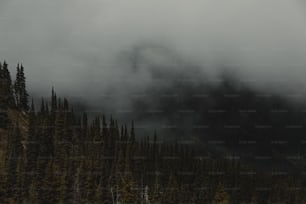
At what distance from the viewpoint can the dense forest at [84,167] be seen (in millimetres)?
85000

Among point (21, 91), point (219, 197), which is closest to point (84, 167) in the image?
point (219, 197)

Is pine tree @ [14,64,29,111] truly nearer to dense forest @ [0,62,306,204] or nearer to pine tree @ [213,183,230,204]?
dense forest @ [0,62,306,204]

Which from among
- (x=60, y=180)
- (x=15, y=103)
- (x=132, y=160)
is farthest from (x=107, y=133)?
(x=60, y=180)

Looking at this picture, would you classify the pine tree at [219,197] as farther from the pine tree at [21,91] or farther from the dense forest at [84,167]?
the pine tree at [21,91]

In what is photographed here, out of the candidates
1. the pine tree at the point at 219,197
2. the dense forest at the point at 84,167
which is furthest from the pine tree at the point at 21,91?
the pine tree at the point at 219,197

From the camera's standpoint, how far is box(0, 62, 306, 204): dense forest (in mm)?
85000

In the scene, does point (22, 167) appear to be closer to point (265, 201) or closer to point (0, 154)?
Result: point (0, 154)

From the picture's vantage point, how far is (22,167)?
89.6m

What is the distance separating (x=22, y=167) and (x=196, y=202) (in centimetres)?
2963

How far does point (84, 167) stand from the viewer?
9150cm

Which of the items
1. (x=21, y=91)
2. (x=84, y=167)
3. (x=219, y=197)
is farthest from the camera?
(x=21, y=91)

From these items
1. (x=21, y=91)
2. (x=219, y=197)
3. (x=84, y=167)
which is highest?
(x=21, y=91)

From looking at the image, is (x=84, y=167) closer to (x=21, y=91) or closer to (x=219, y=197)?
(x=219, y=197)

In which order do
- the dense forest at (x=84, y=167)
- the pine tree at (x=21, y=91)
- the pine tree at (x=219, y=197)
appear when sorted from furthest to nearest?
the pine tree at (x=21, y=91) → the pine tree at (x=219, y=197) → the dense forest at (x=84, y=167)
